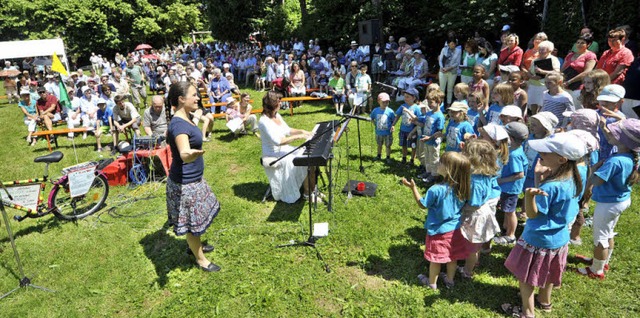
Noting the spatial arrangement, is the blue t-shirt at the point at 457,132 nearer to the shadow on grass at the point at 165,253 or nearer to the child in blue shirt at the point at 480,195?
the child in blue shirt at the point at 480,195

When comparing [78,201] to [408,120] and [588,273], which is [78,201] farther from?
[588,273]

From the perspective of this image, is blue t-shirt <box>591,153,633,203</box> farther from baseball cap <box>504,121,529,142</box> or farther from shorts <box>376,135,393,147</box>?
shorts <box>376,135,393,147</box>

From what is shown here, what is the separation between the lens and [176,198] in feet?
12.6

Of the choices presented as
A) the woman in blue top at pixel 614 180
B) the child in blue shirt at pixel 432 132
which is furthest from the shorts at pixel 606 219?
the child in blue shirt at pixel 432 132

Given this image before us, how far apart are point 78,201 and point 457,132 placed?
5.93m

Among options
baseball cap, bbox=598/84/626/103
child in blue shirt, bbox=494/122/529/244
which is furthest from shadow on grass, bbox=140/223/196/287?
baseball cap, bbox=598/84/626/103

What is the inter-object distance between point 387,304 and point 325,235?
117 centimetres

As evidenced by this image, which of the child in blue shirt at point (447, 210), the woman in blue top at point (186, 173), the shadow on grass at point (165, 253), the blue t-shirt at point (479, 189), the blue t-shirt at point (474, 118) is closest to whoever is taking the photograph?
the child in blue shirt at point (447, 210)

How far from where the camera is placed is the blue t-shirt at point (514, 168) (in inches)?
156

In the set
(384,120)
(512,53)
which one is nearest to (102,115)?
(384,120)

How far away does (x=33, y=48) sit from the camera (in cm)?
2150

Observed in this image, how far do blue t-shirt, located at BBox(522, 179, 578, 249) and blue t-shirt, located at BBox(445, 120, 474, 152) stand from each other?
2.28 meters

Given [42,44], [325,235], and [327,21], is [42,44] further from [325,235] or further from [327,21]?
[325,235]

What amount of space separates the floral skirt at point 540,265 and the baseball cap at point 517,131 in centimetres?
125
